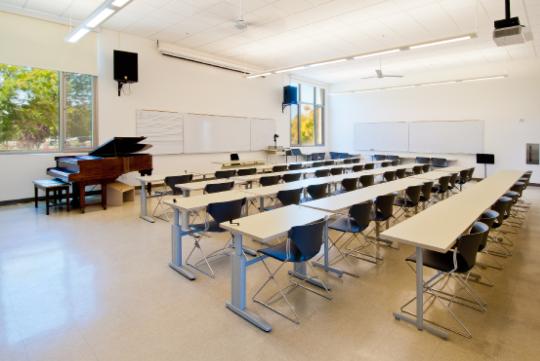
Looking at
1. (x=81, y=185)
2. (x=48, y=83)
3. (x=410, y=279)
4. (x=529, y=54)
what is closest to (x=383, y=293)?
(x=410, y=279)

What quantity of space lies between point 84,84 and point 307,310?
7.06 m

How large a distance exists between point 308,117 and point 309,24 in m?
6.48

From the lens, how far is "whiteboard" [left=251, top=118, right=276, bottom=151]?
10.8m

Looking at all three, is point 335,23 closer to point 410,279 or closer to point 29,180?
point 410,279

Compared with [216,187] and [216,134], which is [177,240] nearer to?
[216,187]

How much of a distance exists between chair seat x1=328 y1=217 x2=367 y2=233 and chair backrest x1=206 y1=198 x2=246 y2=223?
105cm

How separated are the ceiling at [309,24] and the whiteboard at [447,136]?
209cm

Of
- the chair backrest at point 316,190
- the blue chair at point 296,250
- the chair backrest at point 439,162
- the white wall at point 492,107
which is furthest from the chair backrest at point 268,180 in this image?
the white wall at point 492,107

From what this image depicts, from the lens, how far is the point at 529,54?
898cm

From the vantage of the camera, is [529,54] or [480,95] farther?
[480,95]

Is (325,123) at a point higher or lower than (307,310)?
higher

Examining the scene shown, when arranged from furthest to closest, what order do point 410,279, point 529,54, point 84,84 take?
1. point 529,54
2. point 84,84
3. point 410,279

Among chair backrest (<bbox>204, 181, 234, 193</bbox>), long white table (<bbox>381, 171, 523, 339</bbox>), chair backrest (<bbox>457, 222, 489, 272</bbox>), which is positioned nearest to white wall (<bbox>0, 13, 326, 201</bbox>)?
chair backrest (<bbox>204, 181, 234, 193</bbox>)

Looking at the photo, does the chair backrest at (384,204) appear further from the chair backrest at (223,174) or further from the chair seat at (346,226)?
the chair backrest at (223,174)
